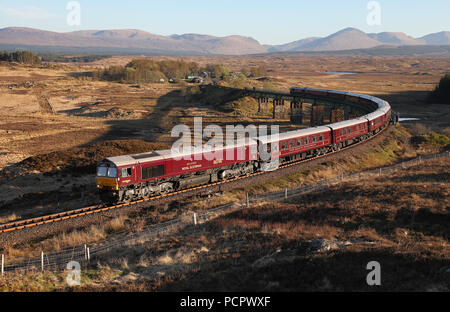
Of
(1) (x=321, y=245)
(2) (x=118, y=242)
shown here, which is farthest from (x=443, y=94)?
(2) (x=118, y=242)

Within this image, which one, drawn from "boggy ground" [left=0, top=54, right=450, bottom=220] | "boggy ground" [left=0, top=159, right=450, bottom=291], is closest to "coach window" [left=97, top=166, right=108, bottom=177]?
"boggy ground" [left=0, top=54, right=450, bottom=220]

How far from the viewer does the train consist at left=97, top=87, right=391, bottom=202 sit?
2769 cm

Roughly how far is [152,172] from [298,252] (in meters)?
14.8

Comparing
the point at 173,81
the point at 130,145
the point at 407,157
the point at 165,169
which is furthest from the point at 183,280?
the point at 173,81

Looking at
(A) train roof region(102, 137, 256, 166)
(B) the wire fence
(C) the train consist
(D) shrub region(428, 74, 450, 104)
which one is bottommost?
(B) the wire fence

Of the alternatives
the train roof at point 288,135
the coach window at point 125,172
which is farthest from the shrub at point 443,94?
the coach window at point 125,172

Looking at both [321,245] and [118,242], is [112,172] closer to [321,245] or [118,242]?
[118,242]

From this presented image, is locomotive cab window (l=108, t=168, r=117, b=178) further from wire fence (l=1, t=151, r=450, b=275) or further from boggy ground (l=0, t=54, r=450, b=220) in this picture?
boggy ground (l=0, t=54, r=450, b=220)

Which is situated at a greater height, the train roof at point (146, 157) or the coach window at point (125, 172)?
the train roof at point (146, 157)

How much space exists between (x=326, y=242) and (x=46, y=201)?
24.9 m

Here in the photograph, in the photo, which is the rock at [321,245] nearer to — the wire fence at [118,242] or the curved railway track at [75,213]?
the wire fence at [118,242]

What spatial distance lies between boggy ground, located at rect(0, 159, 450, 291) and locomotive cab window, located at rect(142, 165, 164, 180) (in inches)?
273

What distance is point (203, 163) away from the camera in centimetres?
3228

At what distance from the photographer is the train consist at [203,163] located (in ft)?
90.8
